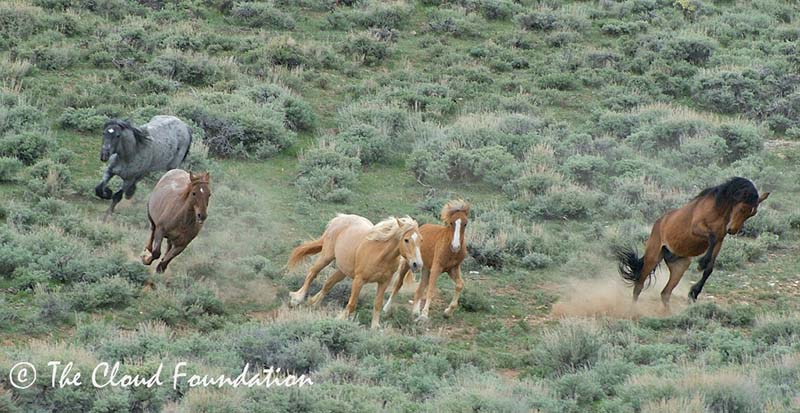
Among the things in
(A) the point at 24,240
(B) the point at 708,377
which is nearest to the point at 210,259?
(A) the point at 24,240

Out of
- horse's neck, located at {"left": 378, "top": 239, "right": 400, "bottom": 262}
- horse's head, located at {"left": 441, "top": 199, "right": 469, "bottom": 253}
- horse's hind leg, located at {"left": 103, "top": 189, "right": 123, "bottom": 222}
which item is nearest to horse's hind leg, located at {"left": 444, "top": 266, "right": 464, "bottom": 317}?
horse's head, located at {"left": 441, "top": 199, "right": 469, "bottom": 253}

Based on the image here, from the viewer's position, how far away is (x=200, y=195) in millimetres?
14273

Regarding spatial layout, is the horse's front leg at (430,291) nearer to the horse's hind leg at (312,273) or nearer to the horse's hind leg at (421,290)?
the horse's hind leg at (421,290)

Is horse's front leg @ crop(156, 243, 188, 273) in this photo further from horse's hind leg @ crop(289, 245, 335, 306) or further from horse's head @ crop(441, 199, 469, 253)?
horse's head @ crop(441, 199, 469, 253)

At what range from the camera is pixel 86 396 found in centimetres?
955

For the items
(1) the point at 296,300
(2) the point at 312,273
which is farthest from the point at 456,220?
(1) the point at 296,300

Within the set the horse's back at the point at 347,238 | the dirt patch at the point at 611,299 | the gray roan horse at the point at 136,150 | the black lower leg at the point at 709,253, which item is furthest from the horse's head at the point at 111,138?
the black lower leg at the point at 709,253

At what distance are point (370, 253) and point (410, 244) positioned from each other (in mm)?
603

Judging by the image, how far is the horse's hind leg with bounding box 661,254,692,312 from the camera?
1591cm

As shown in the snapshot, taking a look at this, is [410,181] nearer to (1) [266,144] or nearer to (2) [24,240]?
(1) [266,144]

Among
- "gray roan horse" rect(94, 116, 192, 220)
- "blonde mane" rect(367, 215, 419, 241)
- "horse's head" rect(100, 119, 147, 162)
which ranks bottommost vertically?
"gray roan horse" rect(94, 116, 192, 220)

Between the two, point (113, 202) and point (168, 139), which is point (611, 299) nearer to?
point (168, 139)

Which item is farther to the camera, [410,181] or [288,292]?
[410,181]

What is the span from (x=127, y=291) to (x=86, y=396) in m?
4.38
